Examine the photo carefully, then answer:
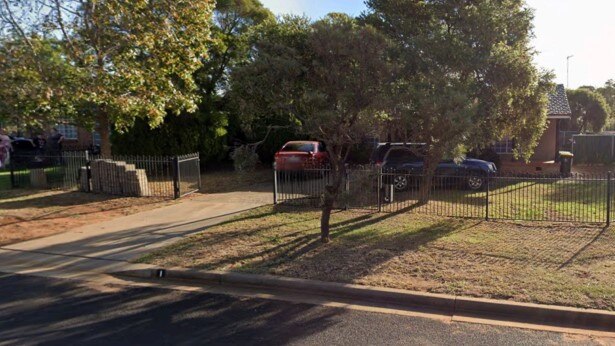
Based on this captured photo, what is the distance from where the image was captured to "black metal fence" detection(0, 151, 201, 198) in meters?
13.9

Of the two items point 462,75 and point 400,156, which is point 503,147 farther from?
point 462,75

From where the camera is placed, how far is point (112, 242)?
8797mm

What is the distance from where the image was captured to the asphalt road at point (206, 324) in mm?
4805

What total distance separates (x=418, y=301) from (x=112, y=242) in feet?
18.4

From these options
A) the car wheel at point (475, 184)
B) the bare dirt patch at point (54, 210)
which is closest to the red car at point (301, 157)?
the bare dirt patch at point (54, 210)

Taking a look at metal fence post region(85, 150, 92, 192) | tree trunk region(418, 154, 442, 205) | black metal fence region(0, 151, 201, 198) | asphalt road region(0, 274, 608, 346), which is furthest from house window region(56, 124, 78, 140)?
asphalt road region(0, 274, 608, 346)

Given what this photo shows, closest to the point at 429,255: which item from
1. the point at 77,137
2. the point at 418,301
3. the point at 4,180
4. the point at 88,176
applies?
the point at 418,301

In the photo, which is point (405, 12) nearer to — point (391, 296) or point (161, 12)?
point (161, 12)

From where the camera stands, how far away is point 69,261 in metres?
7.70

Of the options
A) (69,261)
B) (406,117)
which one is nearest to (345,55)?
(406,117)

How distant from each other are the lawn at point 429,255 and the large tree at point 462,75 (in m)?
1.68

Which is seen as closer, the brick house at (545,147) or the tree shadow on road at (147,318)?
the tree shadow on road at (147,318)

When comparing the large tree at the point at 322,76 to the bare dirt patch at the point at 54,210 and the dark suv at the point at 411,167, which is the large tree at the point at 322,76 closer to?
the bare dirt patch at the point at 54,210

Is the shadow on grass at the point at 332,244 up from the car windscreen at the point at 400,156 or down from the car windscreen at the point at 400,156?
down
